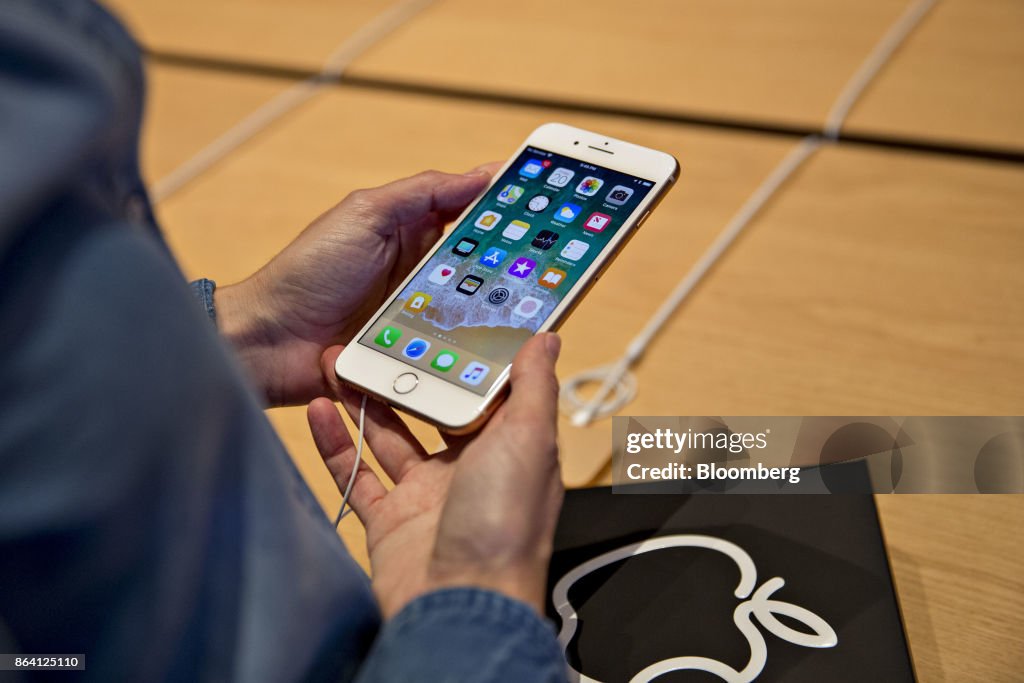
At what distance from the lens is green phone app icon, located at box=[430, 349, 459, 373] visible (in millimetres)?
528

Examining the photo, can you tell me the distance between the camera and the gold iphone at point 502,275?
521mm

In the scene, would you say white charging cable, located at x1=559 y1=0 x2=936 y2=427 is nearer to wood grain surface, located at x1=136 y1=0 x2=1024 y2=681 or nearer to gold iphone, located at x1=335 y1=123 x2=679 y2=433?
wood grain surface, located at x1=136 y1=0 x2=1024 y2=681

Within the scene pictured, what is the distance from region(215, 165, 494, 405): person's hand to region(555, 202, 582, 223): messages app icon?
0.06m

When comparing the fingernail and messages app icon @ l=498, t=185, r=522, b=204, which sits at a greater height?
messages app icon @ l=498, t=185, r=522, b=204

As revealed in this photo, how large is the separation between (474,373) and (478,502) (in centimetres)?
12

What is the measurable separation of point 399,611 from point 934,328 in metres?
0.47

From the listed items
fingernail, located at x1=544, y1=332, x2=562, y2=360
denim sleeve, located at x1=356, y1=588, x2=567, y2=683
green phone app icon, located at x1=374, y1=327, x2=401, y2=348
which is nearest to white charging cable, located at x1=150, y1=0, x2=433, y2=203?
green phone app icon, located at x1=374, y1=327, x2=401, y2=348

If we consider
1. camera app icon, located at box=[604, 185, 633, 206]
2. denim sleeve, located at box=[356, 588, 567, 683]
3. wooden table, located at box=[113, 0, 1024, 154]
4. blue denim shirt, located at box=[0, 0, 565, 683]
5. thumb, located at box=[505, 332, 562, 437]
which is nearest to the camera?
blue denim shirt, located at box=[0, 0, 565, 683]

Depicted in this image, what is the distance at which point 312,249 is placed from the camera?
23.7 inches

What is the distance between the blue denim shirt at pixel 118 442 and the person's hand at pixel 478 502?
0.06m

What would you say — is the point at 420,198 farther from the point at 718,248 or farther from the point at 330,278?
the point at 718,248

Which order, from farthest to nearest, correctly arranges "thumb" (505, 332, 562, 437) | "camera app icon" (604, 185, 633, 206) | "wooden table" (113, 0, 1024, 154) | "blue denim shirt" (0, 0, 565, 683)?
"wooden table" (113, 0, 1024, 154) → "camera app icon" (604, 185, 633, 206) → "thumb" (505, 332, 562, 437) → "blue denim shirt" (0, 0, 565, 683)

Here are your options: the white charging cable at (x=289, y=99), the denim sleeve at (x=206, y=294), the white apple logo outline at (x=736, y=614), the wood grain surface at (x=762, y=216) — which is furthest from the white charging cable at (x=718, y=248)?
the white charging cable at (x=289, y=99)

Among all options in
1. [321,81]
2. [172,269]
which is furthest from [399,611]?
[321,81]
